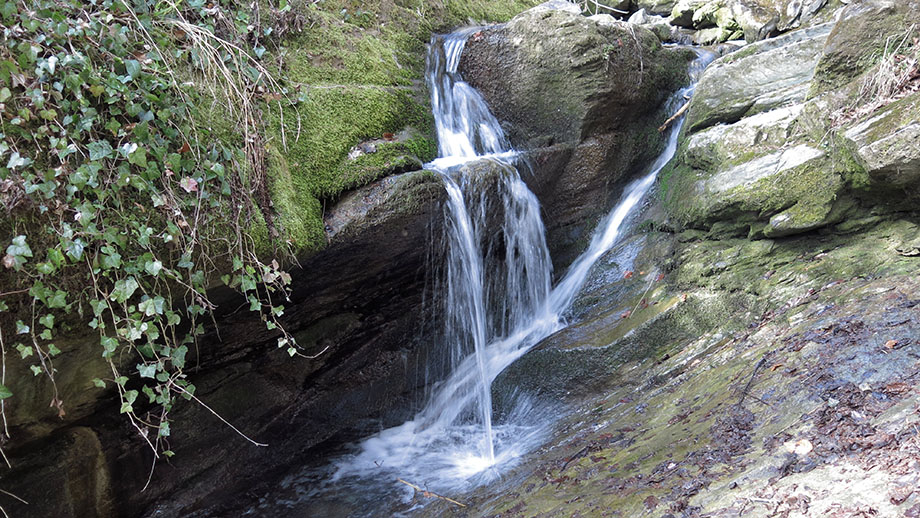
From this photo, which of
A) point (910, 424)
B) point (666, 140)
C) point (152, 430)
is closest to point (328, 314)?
point (152, 430)

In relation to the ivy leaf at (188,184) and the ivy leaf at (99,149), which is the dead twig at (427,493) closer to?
the ivy leaf at (188,184)

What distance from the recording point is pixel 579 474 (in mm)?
3238

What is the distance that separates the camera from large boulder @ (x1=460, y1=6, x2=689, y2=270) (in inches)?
244

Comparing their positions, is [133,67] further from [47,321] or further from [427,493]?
[427,493]

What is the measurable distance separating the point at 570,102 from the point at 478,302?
103 inches

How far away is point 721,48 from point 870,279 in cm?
632

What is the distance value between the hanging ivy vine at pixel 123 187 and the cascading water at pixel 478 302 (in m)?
1.79

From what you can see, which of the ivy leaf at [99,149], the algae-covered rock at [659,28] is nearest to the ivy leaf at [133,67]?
the ivy leaf at [99,149]

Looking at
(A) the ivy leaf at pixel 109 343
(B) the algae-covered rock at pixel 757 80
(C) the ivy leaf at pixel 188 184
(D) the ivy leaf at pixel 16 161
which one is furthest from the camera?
(B) the algae-covered rock at pixel 757 80

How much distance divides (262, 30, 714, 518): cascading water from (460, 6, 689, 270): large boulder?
25cm

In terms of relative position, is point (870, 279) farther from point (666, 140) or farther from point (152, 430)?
point (152, 430)

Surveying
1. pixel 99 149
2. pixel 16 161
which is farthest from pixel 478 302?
pixel 16 161

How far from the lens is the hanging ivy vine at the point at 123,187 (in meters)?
2.96

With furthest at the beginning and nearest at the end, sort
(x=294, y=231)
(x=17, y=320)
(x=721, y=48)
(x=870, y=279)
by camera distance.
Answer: (x=721, y=48), (x=294, y=231), (x=870, y=279), (x=17, y=320)
